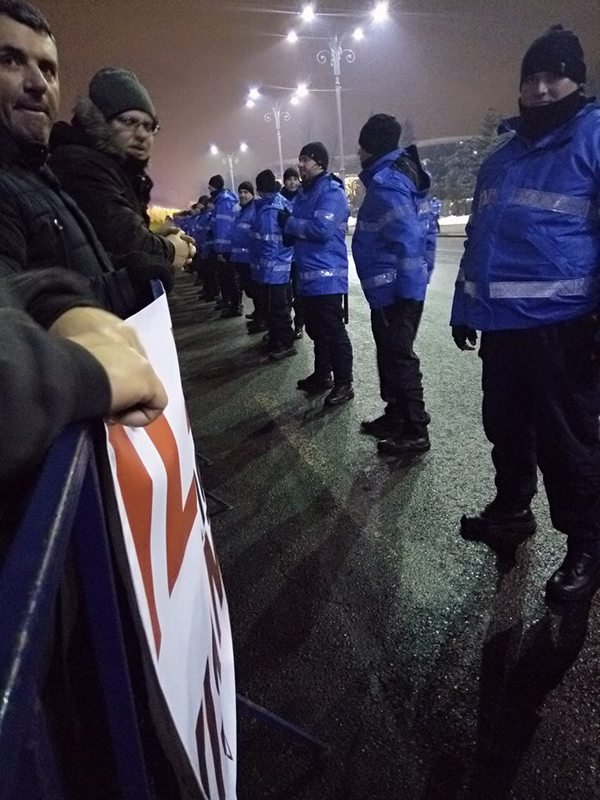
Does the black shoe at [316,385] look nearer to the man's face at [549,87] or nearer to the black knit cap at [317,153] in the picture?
the black knit cap at [317,153]

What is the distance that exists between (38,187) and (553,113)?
204 centimetres

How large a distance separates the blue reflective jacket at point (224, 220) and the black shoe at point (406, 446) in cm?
775

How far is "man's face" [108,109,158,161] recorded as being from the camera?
2676 millimetres

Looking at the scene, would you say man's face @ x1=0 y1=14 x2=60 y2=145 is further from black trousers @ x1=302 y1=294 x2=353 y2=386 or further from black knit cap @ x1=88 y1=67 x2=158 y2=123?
black trousers @ x1=302 y1=294 x2=353 y2=386

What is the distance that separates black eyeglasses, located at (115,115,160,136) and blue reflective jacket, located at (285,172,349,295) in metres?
2.58

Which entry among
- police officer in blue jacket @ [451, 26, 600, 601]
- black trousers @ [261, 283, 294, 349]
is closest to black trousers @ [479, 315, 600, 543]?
police officer in blue jacket @ [451, 26, 600, 601]

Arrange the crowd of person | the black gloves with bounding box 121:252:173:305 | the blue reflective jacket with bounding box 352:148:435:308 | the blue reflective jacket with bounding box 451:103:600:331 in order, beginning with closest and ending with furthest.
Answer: the crowd of person < the black gloves with bounding box 121:252:173:305 < the blue reflective jacket with bounding box 451:103:600:331 < the blue reflective jacket with bounding box 352:148:435:308

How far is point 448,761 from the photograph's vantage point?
1892mm

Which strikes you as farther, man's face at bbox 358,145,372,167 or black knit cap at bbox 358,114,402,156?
man's face at bbox 358,145,372,167

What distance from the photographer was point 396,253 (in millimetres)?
4098

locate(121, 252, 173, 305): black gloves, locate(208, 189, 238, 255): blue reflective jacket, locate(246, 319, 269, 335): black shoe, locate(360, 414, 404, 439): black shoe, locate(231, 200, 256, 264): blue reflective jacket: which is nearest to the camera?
locate(121, 252, 173, 305): black gloves

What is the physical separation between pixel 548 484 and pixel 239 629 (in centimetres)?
156

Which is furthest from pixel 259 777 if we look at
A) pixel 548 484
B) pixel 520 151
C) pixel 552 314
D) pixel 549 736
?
pixel 520 151

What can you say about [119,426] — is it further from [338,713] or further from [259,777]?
[338,713]
